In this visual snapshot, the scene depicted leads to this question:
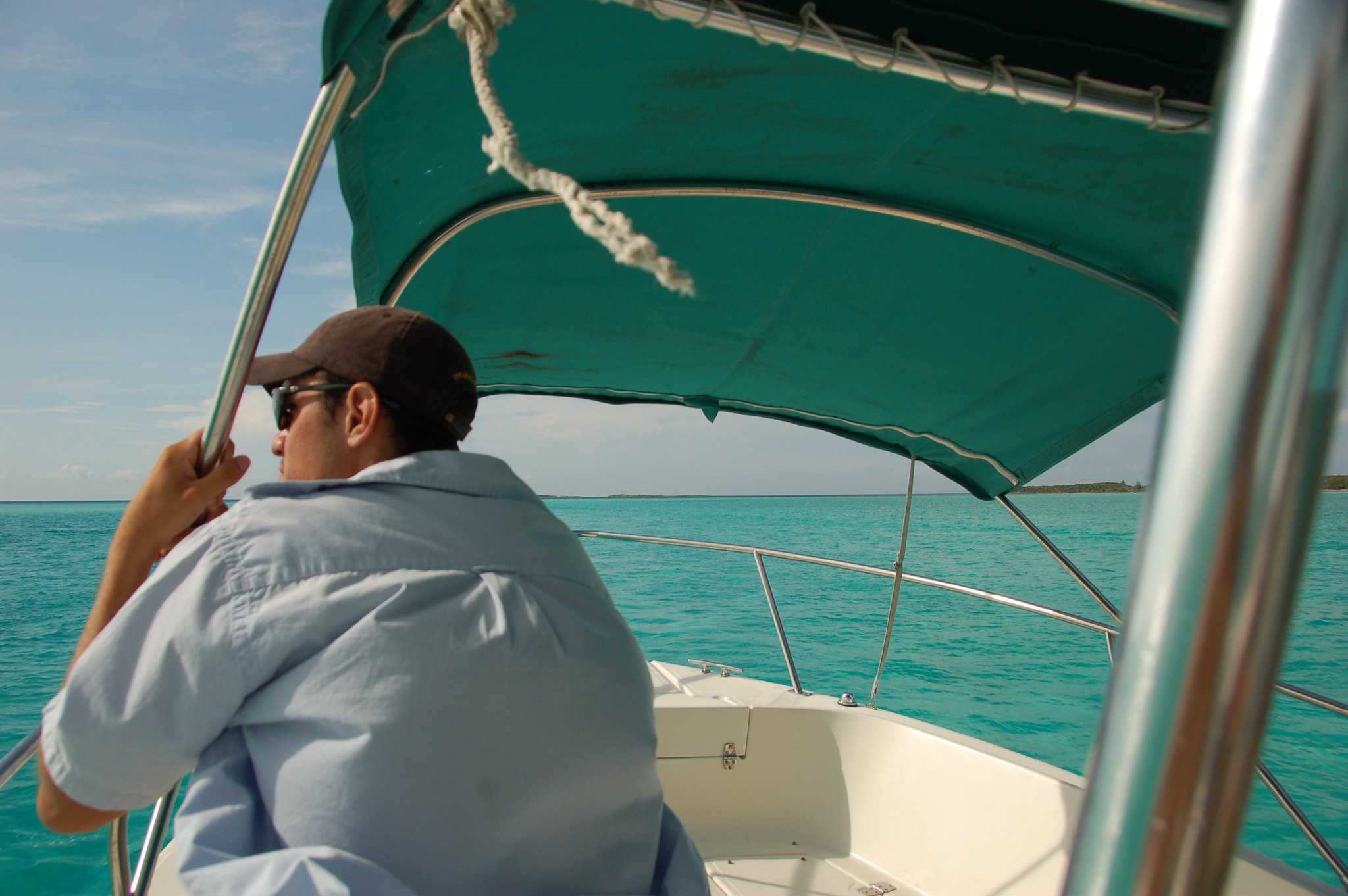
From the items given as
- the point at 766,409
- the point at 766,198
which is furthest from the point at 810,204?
the point at 766,409

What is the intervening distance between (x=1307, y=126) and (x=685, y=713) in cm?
216

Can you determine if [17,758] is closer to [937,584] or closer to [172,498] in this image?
[172,498]

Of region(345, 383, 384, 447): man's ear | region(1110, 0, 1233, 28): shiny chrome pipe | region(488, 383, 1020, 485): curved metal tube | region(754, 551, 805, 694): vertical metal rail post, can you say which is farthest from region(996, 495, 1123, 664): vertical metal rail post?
region(345, 383, 384, 447): man's ear

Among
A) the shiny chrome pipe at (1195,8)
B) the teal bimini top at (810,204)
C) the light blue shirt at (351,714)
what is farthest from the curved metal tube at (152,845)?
the shiny chrome pipe at (1195,8)

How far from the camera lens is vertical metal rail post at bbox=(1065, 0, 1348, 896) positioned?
165 millimetres

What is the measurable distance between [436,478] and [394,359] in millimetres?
155

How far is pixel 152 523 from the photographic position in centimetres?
84

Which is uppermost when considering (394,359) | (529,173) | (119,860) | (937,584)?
(529,173)

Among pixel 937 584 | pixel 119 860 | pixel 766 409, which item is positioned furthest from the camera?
pixel 937 584

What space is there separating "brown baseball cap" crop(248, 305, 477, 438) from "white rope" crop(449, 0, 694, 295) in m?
0.19

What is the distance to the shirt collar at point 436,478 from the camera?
2.27ft

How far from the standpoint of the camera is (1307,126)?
169 mm

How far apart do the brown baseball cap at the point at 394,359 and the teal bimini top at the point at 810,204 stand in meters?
A: 0.26

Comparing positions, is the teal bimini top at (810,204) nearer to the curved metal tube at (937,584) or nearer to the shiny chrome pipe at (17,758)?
the curved metal tube at (937,584)
